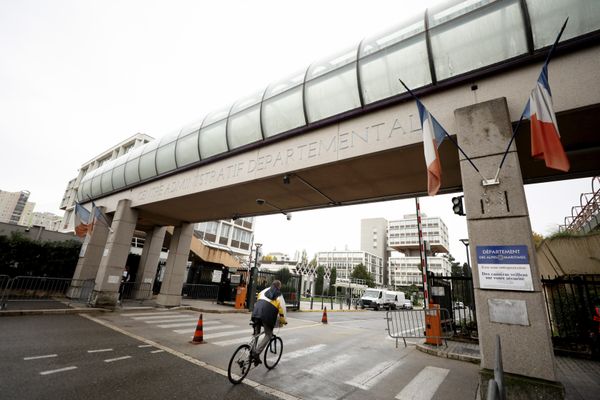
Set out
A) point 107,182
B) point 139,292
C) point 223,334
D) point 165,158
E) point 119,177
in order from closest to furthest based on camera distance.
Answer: point 223,334 → point 165,158 → point 119,177 → point 107,182 → point 139,292

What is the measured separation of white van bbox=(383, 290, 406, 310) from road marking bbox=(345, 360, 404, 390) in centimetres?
2732

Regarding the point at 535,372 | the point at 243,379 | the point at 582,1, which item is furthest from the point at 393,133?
the point at 243,379

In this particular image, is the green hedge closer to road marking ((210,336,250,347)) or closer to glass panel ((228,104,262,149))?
glass panel ((228,104,262,149))

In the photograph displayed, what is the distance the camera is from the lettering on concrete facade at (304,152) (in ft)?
22.4

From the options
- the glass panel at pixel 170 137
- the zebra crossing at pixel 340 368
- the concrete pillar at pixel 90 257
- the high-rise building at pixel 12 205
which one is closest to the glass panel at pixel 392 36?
the zebra crossing at pixel 340 368

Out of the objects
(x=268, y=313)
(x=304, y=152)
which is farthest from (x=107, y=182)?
(x=268, y=313)

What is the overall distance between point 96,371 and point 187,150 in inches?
347

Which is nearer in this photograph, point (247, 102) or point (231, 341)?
point (231, 341)

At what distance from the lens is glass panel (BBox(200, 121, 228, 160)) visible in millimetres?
10677

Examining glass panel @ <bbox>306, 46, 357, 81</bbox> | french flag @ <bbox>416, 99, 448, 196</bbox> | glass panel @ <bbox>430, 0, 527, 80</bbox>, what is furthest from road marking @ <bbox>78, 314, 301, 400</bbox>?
glass panel @ <bbox>306, 46, 357, 81</bbox>

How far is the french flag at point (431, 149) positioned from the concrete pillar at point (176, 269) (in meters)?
15.8

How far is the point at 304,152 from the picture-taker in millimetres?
8438

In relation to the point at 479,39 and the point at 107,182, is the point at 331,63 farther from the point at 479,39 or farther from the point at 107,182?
the point at 107,182

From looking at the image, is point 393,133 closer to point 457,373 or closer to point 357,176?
point 357,176
